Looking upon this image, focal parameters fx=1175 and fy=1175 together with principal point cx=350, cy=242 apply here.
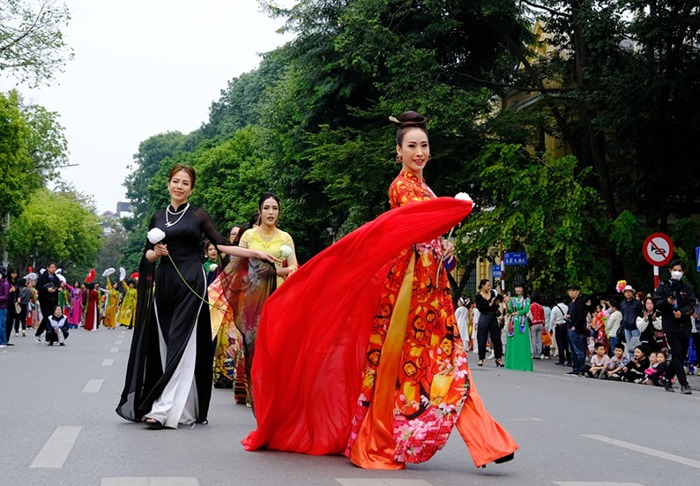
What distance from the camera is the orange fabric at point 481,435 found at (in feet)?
22.2

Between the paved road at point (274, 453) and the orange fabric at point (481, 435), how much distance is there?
16 centimetres

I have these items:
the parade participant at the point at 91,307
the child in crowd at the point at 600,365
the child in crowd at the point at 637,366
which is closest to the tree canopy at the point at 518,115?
the child in crowd at the point at 600,365

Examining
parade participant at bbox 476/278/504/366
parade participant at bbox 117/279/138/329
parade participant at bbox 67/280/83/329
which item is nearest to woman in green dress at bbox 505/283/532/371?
parade participant at bbox 476/278/504/366

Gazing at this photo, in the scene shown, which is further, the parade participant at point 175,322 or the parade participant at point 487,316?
the parade participant at point 487,316

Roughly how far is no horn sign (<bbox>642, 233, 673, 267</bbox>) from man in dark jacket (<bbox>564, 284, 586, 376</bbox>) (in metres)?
1.75

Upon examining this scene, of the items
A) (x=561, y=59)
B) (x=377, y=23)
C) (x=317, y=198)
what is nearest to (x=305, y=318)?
(x=377, y=23)

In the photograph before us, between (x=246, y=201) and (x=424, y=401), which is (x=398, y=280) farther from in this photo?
(x=246, y=201)

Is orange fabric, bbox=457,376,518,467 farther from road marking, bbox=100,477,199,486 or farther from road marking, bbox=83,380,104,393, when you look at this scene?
road marking, bbox=83,380,104,393

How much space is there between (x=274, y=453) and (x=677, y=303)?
479 inches

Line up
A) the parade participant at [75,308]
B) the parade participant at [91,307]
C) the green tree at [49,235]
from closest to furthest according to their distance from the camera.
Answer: the parade participant at [91,307], the parade participant at [75,308], the green tree at [49,235]

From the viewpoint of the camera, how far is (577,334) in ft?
78.2

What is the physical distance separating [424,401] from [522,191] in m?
23.1

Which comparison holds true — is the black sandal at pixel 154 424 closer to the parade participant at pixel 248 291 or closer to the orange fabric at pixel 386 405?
the parade participant at pixel 248 291

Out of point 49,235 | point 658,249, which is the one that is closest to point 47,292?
point 658,249
